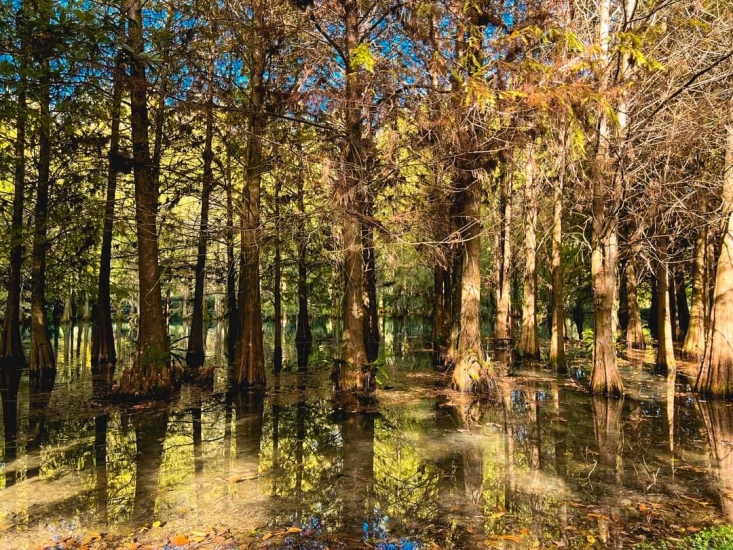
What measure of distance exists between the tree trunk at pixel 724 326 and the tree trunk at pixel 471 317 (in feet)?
15.1

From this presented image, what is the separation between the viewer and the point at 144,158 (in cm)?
1088

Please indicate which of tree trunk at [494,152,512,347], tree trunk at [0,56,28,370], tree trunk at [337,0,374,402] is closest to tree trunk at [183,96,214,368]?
tree trunk at [0,56,28,370]

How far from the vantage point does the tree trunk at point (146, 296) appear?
10.4 metres

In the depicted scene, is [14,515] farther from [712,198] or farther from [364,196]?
[712,198]

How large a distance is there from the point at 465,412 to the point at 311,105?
6869 mm

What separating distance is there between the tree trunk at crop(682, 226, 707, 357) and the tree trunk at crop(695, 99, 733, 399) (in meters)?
4.88

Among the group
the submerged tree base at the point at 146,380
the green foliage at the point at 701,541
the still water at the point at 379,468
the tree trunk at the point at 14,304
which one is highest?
the tree trunk at the point at 14,304

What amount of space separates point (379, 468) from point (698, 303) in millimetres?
13827

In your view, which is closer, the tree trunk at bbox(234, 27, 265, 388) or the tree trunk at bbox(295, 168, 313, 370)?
the tree trunk at bbox(234, 27, 265, 388)

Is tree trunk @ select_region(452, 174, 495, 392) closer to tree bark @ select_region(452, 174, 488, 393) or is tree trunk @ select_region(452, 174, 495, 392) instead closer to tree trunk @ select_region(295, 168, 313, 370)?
tree bark @ select_region(452, 174, 488, 393)

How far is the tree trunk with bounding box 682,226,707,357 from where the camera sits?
15227mm

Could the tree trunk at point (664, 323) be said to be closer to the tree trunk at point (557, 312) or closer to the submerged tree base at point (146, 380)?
the tree trunk at point (557, 312)

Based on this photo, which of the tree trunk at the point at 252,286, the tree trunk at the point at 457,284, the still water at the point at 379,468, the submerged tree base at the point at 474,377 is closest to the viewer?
the still water at the point at 379,468

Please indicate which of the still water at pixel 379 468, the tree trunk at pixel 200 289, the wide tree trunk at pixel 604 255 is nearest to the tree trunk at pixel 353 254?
the still water at pixel 379 468
